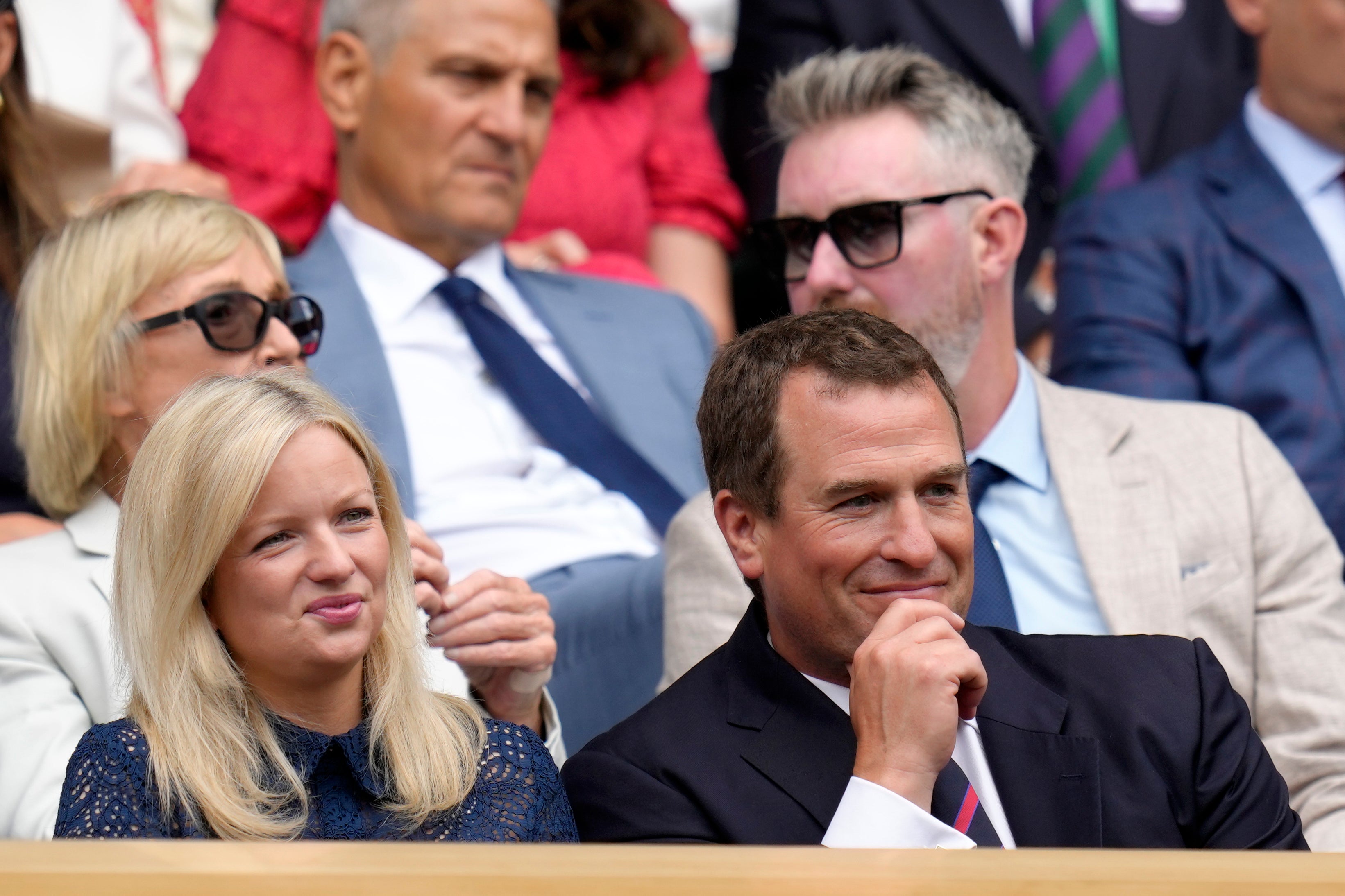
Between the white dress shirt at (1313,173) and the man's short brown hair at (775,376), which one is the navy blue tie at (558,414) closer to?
the man's short brown hair at (775,376)

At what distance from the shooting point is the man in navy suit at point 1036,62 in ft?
12.6

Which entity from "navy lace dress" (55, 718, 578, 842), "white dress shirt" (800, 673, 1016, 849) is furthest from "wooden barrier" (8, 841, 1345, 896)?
"navy lace dress" (55, 718, 578, 842)

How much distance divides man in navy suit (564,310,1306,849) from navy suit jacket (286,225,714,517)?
1035 millimetres

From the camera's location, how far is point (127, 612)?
1.78 metres

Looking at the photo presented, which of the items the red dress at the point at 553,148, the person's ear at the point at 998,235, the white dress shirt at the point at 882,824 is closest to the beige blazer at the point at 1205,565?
the person's ear at the point at 998,235

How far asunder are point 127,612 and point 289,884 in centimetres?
80

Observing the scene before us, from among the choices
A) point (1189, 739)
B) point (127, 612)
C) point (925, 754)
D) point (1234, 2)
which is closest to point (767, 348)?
point (925, 754)

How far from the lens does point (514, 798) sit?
179 cm

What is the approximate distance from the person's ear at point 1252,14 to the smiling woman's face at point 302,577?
8.32 ft

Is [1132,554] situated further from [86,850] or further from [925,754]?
[86,850]

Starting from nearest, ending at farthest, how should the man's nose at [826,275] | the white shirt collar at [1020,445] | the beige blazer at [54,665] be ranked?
the beige blazer at [54,665] < the white shirt collar at [1020,445] < the man's nose at [826,275]

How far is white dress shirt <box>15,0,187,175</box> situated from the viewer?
3246 mm

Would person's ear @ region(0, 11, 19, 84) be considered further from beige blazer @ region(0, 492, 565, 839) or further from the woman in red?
beige blazer @ region(0, 492, 565, 839)

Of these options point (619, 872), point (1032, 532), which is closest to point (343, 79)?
point (1032, 532)
